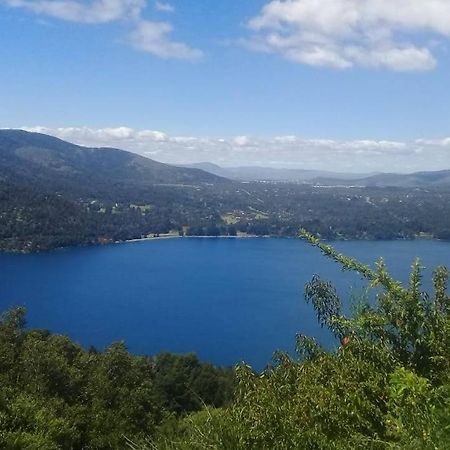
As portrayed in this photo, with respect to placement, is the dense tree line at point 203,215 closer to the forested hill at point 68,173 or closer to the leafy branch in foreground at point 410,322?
the forested hill at point 68,173

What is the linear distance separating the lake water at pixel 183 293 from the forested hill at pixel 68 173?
4816 cm

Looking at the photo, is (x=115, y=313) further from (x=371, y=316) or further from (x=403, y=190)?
(x=403, y=190)

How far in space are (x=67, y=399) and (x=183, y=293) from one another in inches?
1593

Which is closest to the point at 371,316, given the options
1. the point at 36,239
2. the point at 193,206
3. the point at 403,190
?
the point at 36,239

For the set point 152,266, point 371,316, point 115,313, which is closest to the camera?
point 371,316

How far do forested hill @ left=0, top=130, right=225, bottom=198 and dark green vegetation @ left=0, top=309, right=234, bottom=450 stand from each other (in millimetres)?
103095

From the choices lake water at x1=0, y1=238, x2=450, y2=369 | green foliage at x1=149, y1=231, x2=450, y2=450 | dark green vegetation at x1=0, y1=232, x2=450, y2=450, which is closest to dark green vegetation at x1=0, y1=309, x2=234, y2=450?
dark green vegetation at x1=0, y1=232, x2=450, y2=450

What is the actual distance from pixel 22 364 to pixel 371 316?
10.1 m

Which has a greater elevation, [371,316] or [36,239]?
[371,316]

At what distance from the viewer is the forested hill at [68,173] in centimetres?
12156

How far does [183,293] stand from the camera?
171ft

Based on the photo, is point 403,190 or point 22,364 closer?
point 22,364

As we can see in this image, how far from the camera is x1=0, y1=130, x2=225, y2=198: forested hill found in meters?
122

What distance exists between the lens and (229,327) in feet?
134
